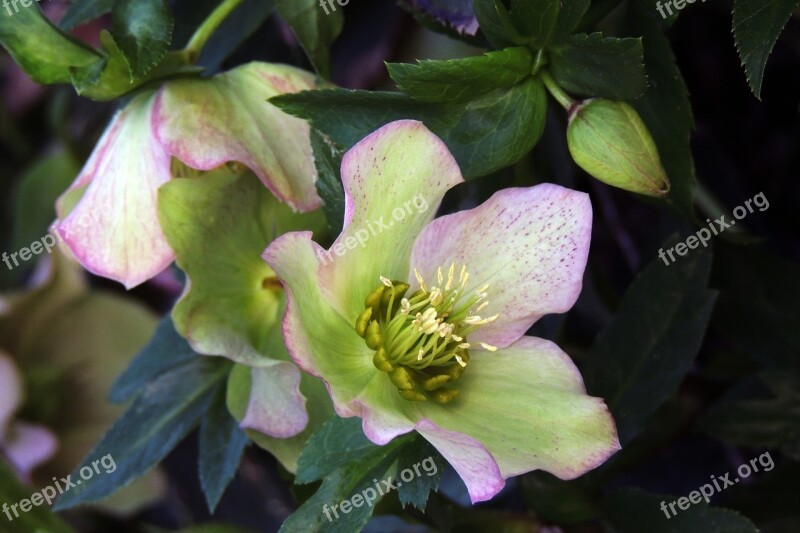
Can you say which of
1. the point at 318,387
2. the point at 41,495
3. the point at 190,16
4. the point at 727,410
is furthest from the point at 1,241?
the point at 727,410

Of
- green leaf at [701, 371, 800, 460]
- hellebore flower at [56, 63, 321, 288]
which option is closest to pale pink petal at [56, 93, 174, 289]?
hellebore flower at [56, 63, 321, 288]

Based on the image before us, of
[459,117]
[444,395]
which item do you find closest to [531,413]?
[444,395]

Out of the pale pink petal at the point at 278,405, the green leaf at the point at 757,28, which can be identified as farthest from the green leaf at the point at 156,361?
the green leaf at the point at 757,28

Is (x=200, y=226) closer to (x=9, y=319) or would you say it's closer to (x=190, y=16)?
(x=190, y=16)

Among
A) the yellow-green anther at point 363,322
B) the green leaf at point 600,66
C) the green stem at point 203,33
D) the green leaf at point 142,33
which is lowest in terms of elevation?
the yellow-green anther at point 363,322

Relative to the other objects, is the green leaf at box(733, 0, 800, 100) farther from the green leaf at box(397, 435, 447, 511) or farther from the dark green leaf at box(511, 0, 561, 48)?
the green leaf at box(397, 435, 447, 511)

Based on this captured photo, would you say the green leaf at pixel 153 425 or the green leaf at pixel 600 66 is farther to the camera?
the green leaf at pixel 153 425

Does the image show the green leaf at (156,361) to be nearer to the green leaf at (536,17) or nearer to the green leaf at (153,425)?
the green leaf at (153,425)
